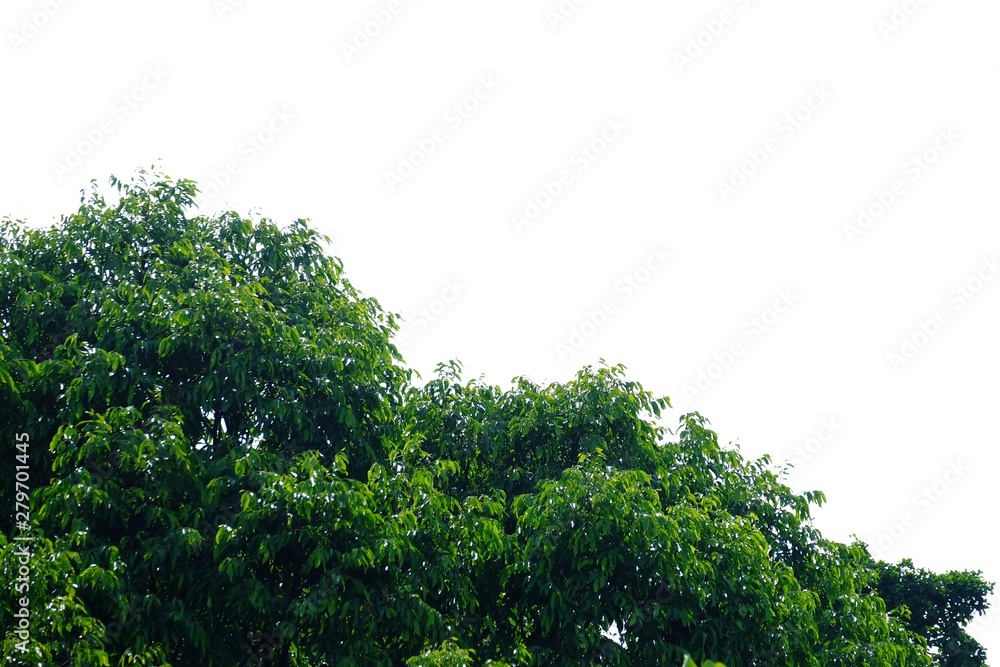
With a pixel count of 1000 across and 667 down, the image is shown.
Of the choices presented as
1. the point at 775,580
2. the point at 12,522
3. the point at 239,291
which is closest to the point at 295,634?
the point at 12,522

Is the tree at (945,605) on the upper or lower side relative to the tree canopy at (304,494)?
upper

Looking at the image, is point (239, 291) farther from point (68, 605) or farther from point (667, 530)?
point (667, 530)

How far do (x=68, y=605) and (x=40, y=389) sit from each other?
143 inches

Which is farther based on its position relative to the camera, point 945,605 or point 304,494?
point 945,605

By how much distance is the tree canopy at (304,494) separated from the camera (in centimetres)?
1127

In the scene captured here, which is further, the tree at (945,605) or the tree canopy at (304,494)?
the tree at (945,605)

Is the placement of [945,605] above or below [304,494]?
above

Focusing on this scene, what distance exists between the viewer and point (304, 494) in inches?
443

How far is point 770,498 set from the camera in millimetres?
16359

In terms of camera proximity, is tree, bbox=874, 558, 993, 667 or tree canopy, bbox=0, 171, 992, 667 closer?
tree canopy, bbox=0, 171, 992, 667

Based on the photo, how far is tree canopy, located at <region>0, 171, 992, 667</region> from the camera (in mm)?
11273

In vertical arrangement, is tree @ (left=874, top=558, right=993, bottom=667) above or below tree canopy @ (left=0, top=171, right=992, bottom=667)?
above

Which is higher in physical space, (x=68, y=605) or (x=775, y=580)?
(x=775, y=580)

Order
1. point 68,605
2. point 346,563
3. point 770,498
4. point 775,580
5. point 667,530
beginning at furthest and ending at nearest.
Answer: point 770,498, point 775,580, point 667,530, point 346,563, point 68,605
